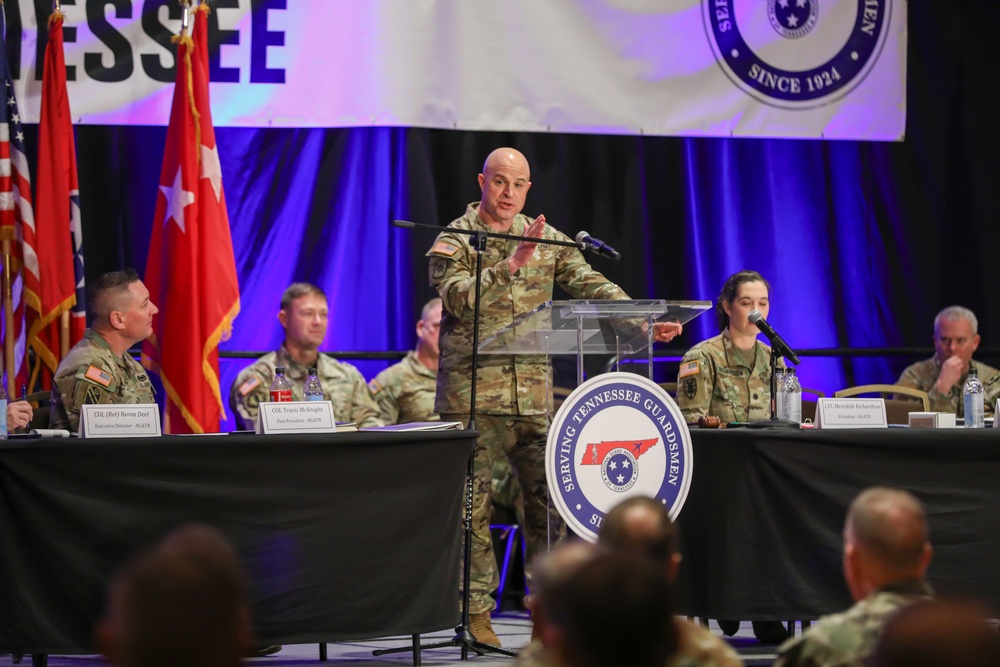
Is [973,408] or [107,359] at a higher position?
[107,359]

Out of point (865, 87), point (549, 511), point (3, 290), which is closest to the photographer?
point (549, 511)

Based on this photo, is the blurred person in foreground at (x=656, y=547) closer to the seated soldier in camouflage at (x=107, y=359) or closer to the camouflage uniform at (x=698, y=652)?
the camouflage uniform at (x=698, y=652)

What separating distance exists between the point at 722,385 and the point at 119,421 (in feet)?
8.18

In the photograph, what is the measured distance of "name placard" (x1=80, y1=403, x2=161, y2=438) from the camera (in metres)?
3.85

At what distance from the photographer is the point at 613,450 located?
13.0ft

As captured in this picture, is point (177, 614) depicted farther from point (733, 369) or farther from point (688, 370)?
point (733, 369)

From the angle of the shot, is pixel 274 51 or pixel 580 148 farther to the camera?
pixel 580 148

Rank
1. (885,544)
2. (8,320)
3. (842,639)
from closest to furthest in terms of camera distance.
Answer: (842,639), (885,544), (8,320)

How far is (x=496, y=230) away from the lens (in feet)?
15.3

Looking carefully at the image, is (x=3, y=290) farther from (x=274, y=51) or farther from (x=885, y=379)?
(x=885, y=379)

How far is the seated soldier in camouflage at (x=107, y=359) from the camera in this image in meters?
4.53

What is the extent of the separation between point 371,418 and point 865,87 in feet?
11.3

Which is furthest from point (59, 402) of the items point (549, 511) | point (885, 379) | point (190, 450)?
point (885, 379)

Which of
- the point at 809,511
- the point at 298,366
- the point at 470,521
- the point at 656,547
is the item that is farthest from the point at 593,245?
the point at 298,366
